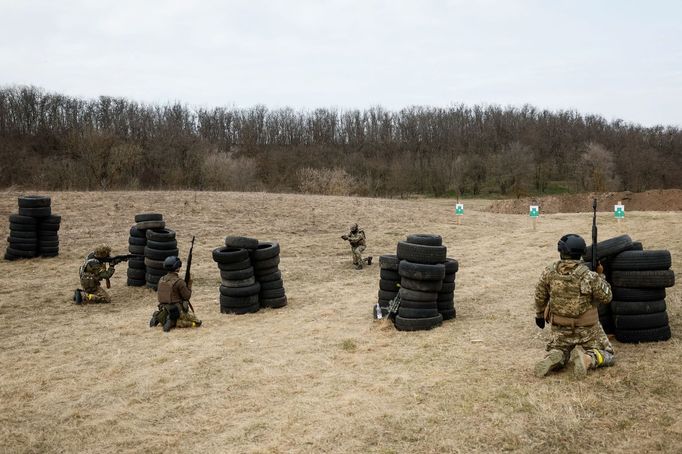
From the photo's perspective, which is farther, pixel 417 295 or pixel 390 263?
pixel 390 263

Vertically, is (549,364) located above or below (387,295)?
below

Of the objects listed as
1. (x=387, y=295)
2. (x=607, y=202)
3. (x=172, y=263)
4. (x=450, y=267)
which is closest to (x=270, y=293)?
(x=172, y=263)

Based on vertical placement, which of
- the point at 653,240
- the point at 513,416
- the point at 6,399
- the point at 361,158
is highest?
the point at 361,158

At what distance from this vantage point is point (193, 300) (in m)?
14.4

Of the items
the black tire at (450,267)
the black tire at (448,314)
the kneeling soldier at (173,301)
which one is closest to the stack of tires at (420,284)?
the black tire at (448,314)

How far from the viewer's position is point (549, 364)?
720 centimetres

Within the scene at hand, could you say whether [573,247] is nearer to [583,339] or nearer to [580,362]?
[583,339]

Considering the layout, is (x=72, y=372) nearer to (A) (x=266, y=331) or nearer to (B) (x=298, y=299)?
(A) (x=266, y=331)

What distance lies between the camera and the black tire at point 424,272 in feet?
33.2

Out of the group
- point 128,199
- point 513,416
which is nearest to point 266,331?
point 513,416

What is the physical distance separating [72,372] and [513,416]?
6822 mm

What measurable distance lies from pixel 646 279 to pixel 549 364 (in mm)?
2343

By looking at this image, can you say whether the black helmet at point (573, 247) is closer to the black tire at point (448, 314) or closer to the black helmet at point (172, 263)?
the black tire at point (448, 314)

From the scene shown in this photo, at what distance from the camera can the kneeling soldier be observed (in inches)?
442
